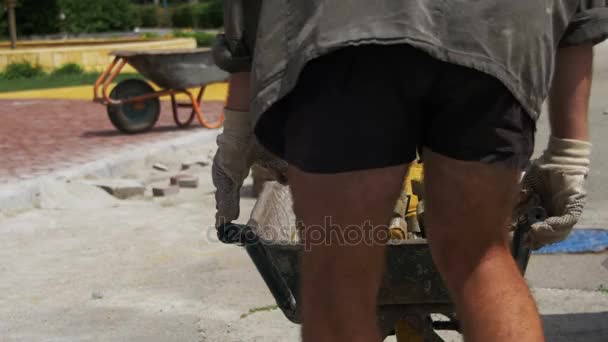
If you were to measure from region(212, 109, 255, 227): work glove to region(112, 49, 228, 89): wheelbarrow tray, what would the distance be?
738cm

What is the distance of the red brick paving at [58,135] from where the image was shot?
8.12 meters

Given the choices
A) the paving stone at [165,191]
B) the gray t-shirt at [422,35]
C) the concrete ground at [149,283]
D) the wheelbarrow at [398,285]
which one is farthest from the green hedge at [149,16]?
the gray t-shirt at [422,35]

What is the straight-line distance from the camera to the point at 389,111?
1.90 metres

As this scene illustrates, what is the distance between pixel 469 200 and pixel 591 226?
357 centimetres

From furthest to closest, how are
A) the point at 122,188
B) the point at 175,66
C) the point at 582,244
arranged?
the point at 175,66
the point at 122,188
the point at 582,244

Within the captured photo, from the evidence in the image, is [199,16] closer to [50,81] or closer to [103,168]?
[50,81]

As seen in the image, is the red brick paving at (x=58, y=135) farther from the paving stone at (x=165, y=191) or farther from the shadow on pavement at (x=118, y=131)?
the paving stone at (x=165, y=191)

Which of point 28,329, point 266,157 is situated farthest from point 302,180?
point 28,329

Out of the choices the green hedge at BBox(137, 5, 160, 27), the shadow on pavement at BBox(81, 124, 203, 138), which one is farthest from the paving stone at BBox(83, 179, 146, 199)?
the green hedge at BBox(137, 5, 160, 27)

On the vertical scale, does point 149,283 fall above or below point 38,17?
above

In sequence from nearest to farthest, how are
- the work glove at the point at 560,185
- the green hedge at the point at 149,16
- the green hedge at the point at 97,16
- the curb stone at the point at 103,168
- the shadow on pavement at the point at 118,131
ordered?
1. the work glove at the point at 560,185
2. the curb stone at the point at 103,168
3. the shadow on pavement at the point at 118,131
4. the green hedge at the point at 97,16
5. the green hedge at the point at 149,16

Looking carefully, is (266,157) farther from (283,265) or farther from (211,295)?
(211,295)

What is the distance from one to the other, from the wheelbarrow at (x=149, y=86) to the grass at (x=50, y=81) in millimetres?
5558

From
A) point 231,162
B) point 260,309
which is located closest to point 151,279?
point 260,309
